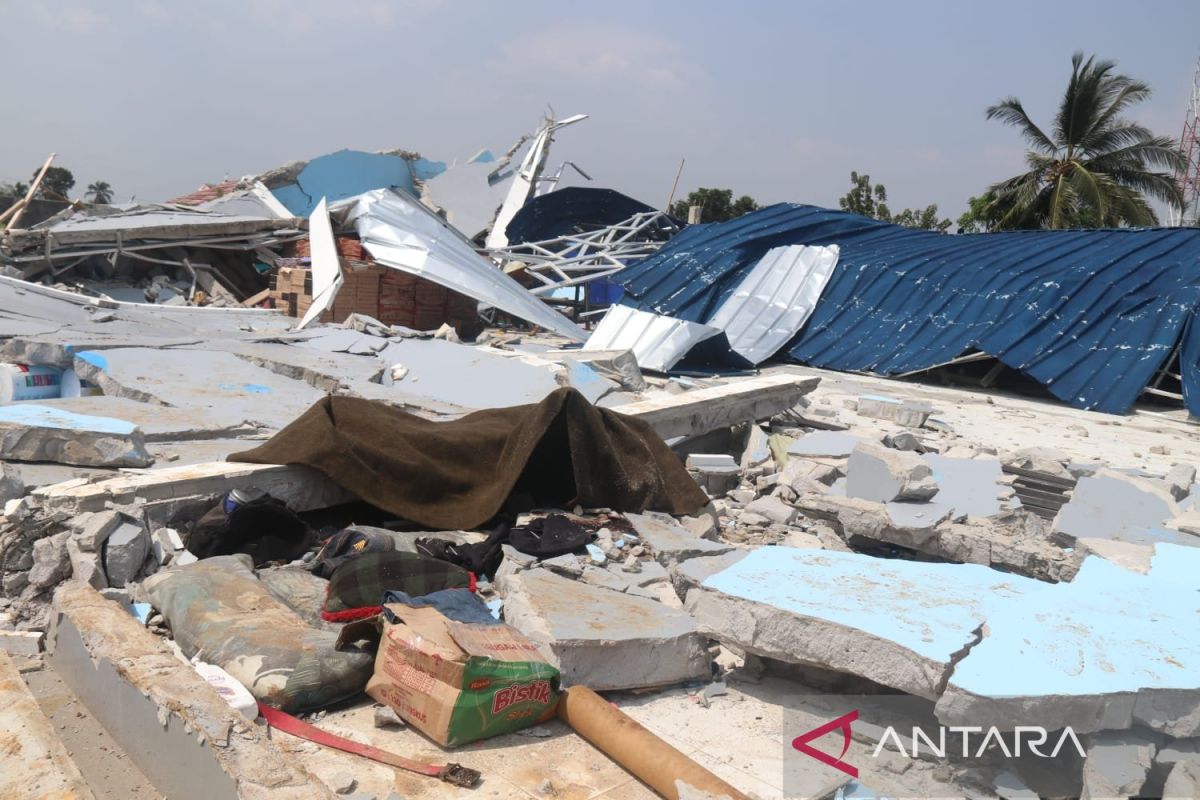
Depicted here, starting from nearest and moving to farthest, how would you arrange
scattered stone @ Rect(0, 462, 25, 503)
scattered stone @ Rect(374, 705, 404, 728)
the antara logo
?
1. the antara logo
2. scattered stone @ Rect(374, 705, 404, 728)
3. scattered stone @ Rect(0, 462, 25, 503)

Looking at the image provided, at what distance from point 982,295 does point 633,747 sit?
12373 millimetres

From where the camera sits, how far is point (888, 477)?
17.0 ft

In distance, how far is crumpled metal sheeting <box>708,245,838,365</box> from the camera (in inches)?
572

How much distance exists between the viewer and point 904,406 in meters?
9.52

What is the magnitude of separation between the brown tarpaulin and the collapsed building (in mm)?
19

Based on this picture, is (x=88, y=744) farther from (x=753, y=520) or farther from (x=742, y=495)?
(x=742, y=495)

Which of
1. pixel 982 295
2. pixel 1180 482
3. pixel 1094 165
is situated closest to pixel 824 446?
pixel 1180 482

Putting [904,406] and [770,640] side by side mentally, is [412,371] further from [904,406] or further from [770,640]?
[770,640]

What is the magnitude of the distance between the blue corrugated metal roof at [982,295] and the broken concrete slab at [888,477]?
7.73m

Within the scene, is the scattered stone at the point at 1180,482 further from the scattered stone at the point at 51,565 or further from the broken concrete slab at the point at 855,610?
the scattered stone at the point at 51,565

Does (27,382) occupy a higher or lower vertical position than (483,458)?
lower

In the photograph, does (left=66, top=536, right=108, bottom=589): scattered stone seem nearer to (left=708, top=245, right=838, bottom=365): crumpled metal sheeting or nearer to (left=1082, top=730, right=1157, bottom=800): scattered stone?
(left=1082, top=730, right=1157, bottom=800): scattered stone

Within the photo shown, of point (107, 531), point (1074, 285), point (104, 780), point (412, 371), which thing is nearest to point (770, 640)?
point (104, 780)

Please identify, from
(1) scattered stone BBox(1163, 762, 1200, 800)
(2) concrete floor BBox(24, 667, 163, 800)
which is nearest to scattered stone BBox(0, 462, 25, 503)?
(2) concrete floor BBox(24, 667, 163, 800)
